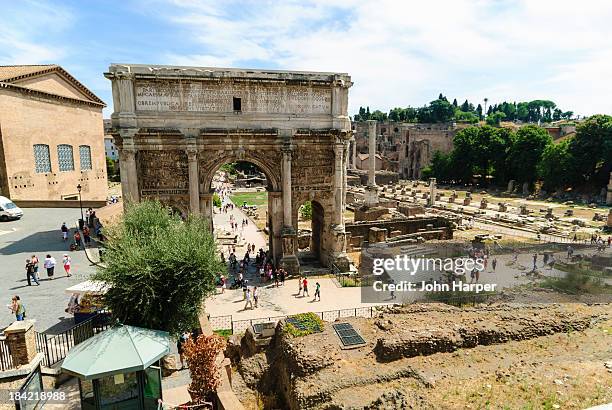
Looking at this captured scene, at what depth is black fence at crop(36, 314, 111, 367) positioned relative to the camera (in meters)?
10.7

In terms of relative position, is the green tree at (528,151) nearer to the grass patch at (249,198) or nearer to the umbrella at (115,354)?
the grass patch at (249,198)

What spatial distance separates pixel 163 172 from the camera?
835 inches

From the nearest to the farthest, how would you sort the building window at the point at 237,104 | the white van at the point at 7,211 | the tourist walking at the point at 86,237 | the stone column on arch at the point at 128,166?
the stone column on arch at the point at 128,166 → the building window at the point at 237,104 → the tourist walking at the point at 86,237 → the white van at the point at 7,211

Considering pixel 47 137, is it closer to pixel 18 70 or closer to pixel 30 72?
pixel 30 72

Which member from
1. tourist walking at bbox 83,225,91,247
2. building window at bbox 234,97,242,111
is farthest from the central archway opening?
tourist walking at bbox 83,225,91,247

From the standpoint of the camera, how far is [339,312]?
1662 centimetres

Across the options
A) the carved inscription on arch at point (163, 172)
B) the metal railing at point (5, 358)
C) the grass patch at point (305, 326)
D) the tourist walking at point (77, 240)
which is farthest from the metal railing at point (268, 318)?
the tourist walking at point (77, 240)

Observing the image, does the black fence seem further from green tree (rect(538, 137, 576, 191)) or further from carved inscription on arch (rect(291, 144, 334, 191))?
green tree (rect(538, 137, 576, 191))

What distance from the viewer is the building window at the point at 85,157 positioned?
129 ft

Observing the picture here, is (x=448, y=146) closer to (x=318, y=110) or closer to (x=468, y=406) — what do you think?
(x=318, y=110)

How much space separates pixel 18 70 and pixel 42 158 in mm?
7727

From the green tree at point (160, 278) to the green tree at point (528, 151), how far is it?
6156cm

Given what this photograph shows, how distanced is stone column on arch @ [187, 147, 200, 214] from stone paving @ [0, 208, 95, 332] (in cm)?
576

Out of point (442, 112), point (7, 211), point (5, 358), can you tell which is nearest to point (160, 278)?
point (5, 358)
